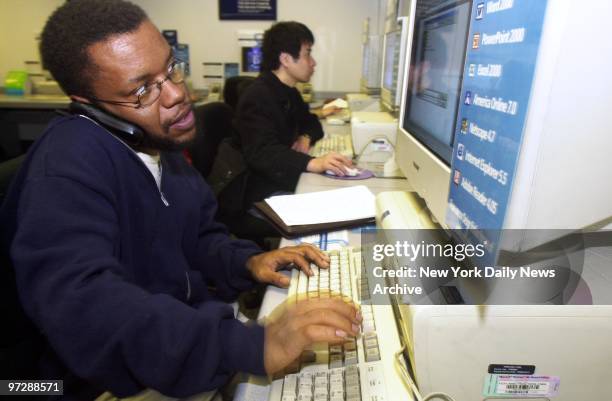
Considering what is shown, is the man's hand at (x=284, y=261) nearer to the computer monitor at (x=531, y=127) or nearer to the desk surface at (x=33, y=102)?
the computer monitor at (x=531, y=127)

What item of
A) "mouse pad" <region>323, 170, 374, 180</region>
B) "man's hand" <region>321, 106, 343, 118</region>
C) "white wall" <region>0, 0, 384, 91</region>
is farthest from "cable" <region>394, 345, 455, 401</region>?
"white wall" <region>0, 0, 384, 91</region>

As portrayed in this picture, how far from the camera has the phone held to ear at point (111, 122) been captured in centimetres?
71

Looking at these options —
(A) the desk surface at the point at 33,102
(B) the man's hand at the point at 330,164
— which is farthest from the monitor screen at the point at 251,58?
(B) the man's hand at the point at 330,164

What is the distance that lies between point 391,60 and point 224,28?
2.44m

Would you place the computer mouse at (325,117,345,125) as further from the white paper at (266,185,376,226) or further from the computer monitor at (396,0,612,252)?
the computer monitor at (396,0,612,252)

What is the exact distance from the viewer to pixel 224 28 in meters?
Answer: 3.77

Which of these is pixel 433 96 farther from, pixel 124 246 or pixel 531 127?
pixel 124 246

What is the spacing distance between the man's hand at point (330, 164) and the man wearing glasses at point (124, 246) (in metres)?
0.56

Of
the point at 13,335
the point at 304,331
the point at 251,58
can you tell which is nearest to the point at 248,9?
the point at 251,58

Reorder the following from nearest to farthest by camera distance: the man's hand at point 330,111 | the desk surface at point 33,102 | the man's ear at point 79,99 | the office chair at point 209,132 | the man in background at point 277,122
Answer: the man's ear at point 79,99 → the man in background at point 277,122 → the office chair at point 209,132 → the man's hand at point 330,111 → the desk surface at point 33,102

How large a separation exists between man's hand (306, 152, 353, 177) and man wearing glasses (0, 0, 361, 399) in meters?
0.56

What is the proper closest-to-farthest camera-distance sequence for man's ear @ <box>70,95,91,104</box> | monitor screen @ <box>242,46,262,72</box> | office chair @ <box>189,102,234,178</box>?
man's ear @ <box>70,95,91,104</box>, office chair @ <box>189,102,234,178</box>, monitor screen @ <box>242,46,262,72</box>

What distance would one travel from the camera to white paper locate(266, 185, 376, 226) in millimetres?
970

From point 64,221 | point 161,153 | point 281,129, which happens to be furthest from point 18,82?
point 64,221
